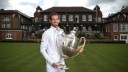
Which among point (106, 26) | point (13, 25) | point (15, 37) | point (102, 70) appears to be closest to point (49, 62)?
point (102, 70)

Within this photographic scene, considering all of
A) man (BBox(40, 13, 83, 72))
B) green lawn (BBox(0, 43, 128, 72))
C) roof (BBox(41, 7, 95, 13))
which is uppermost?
roof (BBox(41, 7, 95, 13))

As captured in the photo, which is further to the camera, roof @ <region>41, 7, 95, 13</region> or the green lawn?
roof @ <region>41, 7, 95, 13</region>

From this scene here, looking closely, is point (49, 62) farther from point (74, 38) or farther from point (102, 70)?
point (102, 70)

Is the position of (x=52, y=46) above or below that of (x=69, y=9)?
below

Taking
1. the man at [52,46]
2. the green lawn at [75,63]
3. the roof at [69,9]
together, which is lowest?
the green lawn at [75,63]

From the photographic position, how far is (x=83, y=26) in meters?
81.4

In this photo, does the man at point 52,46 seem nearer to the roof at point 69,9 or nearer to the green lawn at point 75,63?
the green lawn at point 75,63

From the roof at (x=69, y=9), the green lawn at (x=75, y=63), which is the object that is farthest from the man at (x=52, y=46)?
the roof at (x=69, y=9)

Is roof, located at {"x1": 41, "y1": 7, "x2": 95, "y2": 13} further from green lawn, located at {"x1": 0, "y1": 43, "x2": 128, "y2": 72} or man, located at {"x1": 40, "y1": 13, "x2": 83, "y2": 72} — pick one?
man, located at {"x1": 40, "y1": 13, "x2": 83, "y2": 72}

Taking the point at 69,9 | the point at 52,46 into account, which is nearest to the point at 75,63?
the point at 52,46

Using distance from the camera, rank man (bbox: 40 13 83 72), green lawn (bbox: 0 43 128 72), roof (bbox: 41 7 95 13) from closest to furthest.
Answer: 1. man (bbox: 40 13 83 72)
2. green lawn (bbox: 0 43 128 72)
3. roof (bbox: 41 7 95 13)

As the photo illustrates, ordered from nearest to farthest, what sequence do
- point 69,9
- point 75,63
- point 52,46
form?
point 52,46
point 75,63
point 69,9

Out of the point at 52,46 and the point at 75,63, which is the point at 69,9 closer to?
the point at 75,63

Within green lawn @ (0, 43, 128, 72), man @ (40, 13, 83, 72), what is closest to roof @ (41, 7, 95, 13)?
green lawn @ (0, 43, 128, 72)
